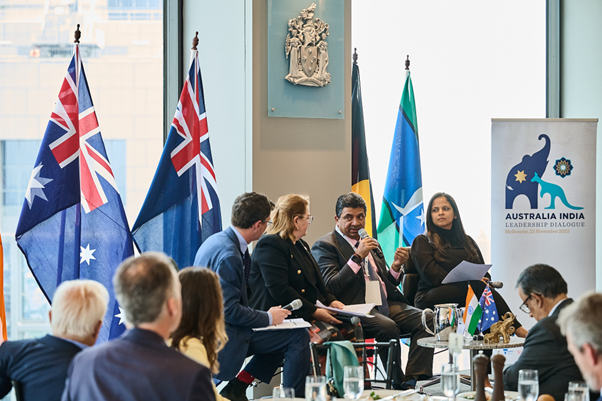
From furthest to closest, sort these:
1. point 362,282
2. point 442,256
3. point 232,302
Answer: point 442,256, point 362,282, point 232,302

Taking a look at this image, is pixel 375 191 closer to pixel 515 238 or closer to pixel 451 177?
pixel 451 177

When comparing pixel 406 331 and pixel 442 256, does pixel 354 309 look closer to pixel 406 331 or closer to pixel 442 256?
pixel 406 331

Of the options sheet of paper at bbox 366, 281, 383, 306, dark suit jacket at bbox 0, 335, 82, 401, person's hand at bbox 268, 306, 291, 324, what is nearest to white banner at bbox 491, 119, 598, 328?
sheet of paper at bbox 366, 281, 383, 306

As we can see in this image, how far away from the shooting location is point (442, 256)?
4.89 metres

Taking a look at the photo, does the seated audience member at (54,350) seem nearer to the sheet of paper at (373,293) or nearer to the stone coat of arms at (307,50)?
the sheet of paper at (373,293)

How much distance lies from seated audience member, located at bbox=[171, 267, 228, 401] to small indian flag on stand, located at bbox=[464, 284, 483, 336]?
1.70m

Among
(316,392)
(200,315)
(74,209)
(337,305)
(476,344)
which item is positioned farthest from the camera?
(337,305)

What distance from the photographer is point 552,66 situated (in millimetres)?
6426

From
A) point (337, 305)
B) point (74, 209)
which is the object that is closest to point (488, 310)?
point (337, 305)

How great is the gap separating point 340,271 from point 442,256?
36.3 inches

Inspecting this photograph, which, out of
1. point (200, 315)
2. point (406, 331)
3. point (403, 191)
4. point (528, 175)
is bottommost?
point (406, 331)

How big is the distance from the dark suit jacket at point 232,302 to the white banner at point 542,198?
8.58 feet

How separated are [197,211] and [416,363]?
1897 mm

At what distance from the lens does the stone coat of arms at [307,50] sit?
5043 millimetres
